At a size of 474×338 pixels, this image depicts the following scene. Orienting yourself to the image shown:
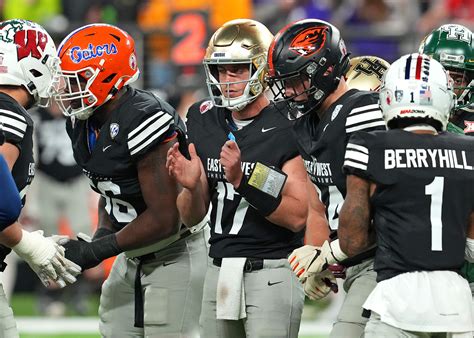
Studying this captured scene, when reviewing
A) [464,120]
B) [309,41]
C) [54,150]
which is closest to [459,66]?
[464,120]

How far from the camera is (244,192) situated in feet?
14.9

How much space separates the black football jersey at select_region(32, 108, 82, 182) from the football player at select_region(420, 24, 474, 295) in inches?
210

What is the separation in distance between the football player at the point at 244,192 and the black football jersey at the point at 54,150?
194 inches

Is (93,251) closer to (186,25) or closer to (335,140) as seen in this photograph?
(335,140)

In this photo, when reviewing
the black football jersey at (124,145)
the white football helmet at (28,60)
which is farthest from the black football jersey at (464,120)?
the white football helmet at (28,60)

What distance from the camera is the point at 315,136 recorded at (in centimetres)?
452

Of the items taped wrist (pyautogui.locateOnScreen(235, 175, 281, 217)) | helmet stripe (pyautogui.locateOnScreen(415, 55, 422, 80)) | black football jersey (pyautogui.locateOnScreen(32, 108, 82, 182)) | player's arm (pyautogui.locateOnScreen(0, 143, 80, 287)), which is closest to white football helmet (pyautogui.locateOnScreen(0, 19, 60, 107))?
player's arm (pyautogui.locateOnScreen(0, 143, 80, 287))

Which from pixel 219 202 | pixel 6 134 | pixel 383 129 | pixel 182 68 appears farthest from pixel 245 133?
pixel 182 68

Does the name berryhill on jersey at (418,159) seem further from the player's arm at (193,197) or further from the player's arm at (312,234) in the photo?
the player's arm at (193,197)

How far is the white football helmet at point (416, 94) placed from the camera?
3955 mm

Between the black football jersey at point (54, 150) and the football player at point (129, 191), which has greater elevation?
the football player at point (129, 191)

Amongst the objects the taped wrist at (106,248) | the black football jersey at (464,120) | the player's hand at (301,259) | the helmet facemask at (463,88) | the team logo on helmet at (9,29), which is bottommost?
the taped wrist at (106,248)

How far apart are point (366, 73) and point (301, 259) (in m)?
1.13

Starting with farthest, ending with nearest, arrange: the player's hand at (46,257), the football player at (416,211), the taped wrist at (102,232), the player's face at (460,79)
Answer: the taped wrist at (102,232), the player's face at (460,79), the player's hand at (46,257), the football player at (416,211)
